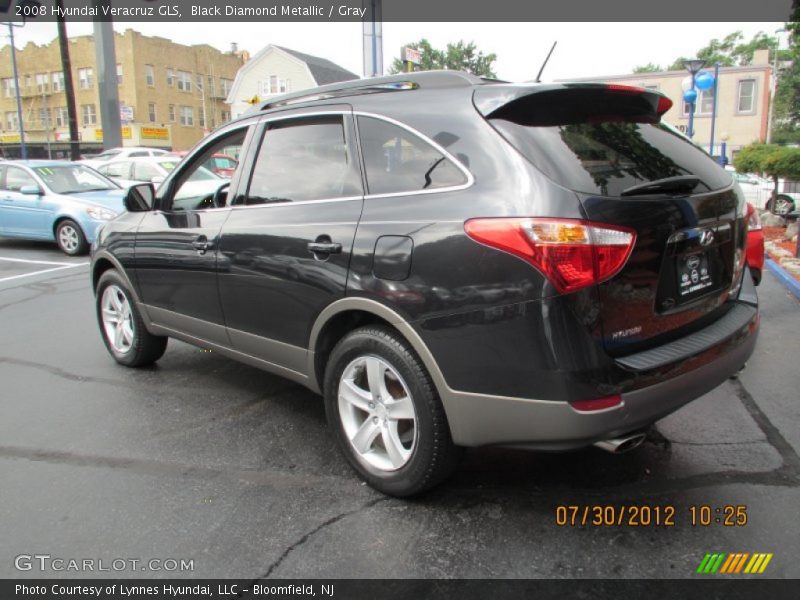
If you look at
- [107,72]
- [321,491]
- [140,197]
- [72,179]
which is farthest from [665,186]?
[107,72]

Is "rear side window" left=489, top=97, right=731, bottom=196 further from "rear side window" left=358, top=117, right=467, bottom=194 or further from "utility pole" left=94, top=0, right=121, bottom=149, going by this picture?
"utility pole" left=94, top=0, right=121, bottom=149

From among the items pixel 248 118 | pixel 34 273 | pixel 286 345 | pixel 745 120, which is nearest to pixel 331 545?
pixel 286 345

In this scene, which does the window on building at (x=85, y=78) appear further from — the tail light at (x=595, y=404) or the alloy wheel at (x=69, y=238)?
the tail light at (x=595, y=404)

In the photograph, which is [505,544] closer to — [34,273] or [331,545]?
[331,545]

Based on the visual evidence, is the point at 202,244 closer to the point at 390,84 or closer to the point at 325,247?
the point at 325,247

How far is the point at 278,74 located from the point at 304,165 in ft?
160

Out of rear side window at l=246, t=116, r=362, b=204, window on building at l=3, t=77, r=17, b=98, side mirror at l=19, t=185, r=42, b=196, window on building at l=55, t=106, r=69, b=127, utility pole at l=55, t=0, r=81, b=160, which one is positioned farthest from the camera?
window on building at l=3, t=77, r=17, b=98

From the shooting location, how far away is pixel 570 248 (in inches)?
91.2

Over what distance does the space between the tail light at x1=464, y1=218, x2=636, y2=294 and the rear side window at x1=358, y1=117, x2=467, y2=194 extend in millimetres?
406

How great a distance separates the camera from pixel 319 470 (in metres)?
3.29

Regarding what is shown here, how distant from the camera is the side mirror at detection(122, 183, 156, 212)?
4.48 m

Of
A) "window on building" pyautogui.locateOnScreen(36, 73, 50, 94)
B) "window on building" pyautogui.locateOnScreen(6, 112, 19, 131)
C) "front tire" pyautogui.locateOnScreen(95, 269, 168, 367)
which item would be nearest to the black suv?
"front tire" pyautogui.locateOnScreen(95, 269, 168, 367)

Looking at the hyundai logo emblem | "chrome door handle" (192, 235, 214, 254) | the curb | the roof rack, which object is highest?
the roof rack

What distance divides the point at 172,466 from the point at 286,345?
880 millimetres
